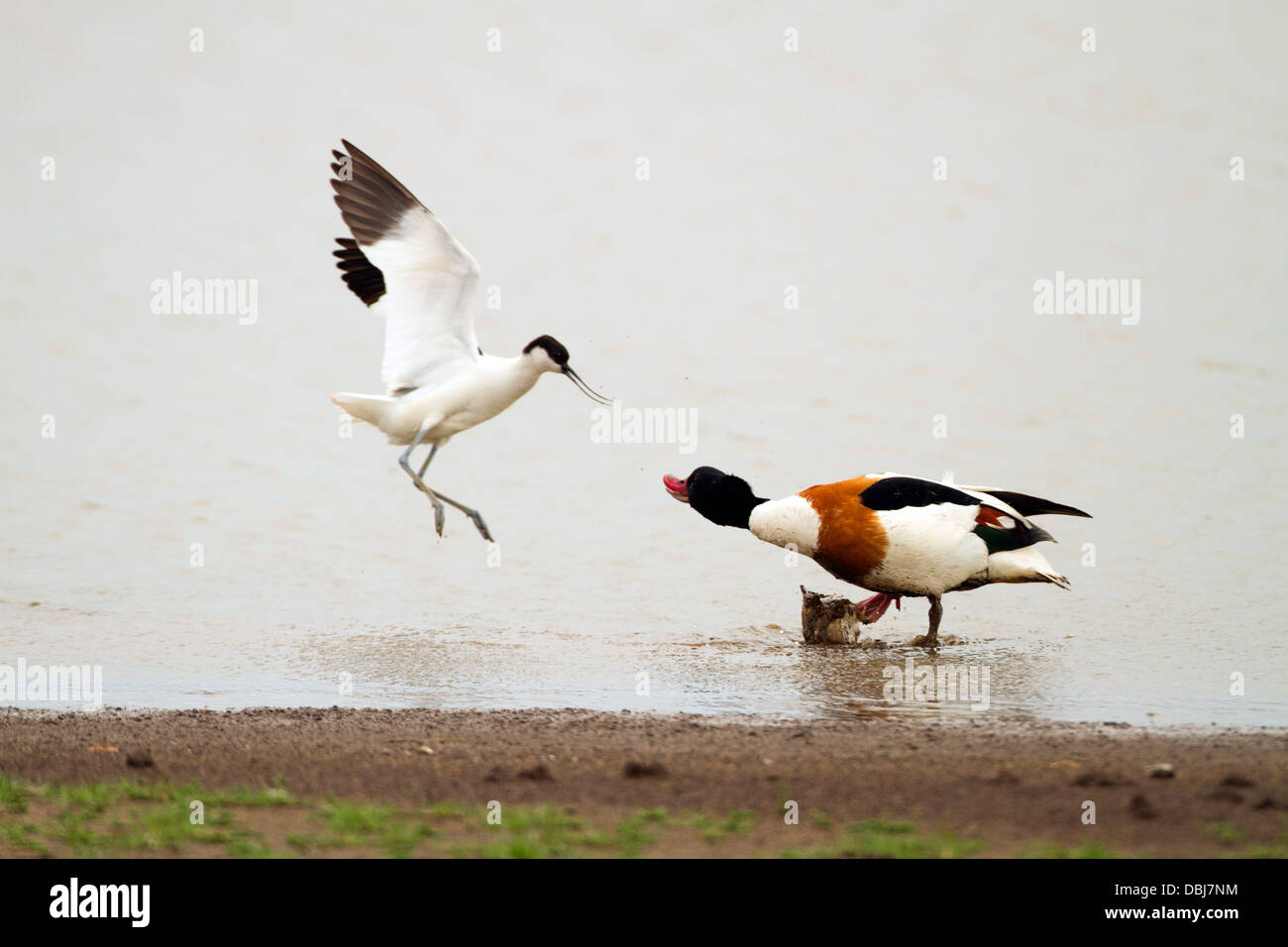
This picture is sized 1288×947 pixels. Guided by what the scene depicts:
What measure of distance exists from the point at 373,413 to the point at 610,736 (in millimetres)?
4409

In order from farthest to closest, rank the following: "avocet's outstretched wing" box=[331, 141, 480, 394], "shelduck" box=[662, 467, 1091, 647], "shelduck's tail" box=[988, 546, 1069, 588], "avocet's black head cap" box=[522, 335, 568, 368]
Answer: "avocet's black head cap" box=[522, 335, 568, 368] < "avocet's outstretched wing" box=[331, 141, 480, 394] < "shelduck's tail" box=[988, 546, 1069, 588] < "shelduck" box=[662, 467, 1091, 647]

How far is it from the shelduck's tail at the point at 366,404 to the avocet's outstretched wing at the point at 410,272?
13 cm

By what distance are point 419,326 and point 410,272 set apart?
1.57 feet

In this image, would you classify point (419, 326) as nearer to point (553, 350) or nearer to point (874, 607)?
point (553, 350)

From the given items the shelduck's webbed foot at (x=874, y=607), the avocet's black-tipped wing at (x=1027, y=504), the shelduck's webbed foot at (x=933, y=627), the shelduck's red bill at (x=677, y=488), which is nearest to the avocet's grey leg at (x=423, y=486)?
the shelduck's red bill at (x=677, y=488)

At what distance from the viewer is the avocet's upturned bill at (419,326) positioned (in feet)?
31.6

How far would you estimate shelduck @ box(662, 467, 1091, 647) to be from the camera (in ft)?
29.7

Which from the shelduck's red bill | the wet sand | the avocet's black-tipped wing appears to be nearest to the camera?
the wet sand

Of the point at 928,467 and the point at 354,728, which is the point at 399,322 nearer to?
the point at 354,728

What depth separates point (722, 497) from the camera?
31.8ft

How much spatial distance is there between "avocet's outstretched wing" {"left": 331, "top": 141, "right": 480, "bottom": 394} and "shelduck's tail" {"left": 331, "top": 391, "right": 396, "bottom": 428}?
0.43 ft

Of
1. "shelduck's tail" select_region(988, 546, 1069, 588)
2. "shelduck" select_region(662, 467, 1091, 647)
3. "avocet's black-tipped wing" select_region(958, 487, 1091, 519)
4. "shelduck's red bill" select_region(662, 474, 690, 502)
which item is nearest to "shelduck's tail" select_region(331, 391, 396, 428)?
"shelduck's red bill" select_region(662, 474, 690, 502)

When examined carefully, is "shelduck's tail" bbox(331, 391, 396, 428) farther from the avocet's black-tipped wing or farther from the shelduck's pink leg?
the avocet's black-tipped wing
